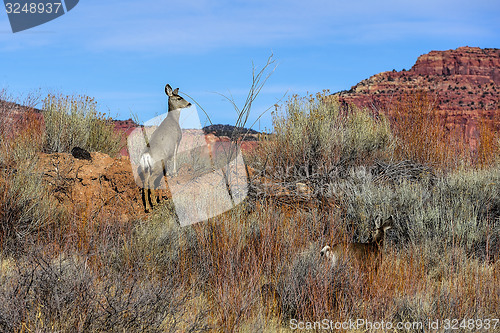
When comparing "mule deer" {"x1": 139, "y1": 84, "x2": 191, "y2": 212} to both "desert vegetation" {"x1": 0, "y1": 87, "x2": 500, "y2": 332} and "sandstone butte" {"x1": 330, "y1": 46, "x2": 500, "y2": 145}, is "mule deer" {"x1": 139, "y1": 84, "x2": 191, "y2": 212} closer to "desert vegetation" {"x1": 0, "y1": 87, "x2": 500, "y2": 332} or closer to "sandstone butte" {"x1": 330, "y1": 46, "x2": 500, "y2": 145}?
"desert vegetation" {"x1": 0, "y1": 87, "x2": 500, "y2": 332}

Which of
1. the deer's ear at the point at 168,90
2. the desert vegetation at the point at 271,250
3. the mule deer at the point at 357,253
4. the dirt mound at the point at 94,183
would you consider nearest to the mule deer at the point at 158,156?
the deer's ear at the point at 168,90

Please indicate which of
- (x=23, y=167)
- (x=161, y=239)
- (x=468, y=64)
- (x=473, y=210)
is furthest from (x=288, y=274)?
(x=468, y=64)

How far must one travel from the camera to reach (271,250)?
13.7 ft

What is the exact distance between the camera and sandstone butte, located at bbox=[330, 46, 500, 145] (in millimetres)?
57562

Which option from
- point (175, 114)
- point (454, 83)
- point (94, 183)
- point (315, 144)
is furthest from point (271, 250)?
point (454, 83)

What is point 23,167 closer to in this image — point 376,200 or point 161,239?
point 161,239

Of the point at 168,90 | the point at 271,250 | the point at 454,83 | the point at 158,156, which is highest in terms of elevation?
the point at 454,83

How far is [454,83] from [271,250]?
79.7m

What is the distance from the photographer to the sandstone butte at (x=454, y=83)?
189 ft

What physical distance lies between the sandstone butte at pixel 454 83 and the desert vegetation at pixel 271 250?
4405 centimetres

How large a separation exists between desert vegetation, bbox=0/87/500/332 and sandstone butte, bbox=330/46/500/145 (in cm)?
4405

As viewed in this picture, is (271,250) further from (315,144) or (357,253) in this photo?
(315,144)

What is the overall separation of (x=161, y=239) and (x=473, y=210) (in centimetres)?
437

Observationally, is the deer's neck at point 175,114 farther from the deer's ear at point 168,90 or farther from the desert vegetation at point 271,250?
the desert vegetation at point 271,250
